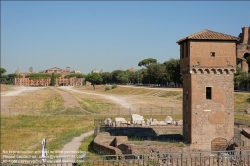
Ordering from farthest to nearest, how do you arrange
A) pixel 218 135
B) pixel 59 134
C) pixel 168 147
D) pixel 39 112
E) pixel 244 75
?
pixel 244 75 → pixel 39 112 → pixel 59 134 → pixel 218 135 → pixel 168 147

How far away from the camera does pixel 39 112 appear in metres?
47.1

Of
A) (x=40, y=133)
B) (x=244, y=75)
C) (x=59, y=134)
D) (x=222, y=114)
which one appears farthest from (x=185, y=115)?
(x=244, y=75)

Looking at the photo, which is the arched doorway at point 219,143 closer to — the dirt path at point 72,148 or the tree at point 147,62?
the dirt path at point 72,148

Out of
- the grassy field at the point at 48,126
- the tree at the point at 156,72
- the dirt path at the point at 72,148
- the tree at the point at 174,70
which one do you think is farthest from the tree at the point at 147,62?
the dirt path at the point at 72,148

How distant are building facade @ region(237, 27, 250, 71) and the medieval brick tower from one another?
58.2 meters

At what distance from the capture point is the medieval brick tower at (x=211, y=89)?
21453mm

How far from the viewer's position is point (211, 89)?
71.5ft

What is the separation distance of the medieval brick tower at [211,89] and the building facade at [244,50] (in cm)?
5819

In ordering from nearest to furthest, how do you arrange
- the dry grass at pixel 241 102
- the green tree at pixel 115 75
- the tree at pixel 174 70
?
the dry grass at pixel 241 102
the tree at pixel 174 70
the green tree at pixel 115 75

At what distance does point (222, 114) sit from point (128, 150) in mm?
7300

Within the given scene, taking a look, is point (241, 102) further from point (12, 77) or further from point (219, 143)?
point (12, 77)

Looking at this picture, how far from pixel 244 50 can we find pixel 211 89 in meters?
66.9

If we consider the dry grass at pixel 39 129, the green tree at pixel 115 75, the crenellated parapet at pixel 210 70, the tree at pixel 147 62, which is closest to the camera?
the crenellated parapet at pixel 210 70

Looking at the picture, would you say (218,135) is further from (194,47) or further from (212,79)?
(194,47)
